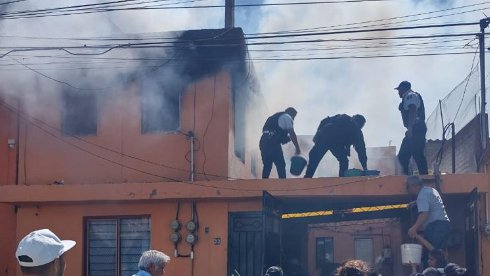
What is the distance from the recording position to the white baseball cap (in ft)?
11.6

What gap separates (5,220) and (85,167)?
5.42 ft

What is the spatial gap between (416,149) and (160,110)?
13.9 feet

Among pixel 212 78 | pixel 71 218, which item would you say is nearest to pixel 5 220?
pixel 71 218

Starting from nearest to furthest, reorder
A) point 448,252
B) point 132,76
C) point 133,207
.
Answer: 1. point 448,252
2. point 133,207
3. point 132,76

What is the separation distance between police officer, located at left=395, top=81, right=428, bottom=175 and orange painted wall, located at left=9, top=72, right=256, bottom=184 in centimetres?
288

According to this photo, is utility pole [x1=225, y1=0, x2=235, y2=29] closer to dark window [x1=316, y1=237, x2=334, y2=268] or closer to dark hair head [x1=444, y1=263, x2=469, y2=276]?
dark hair head [x1=444, y1=263, x2=469, y2=276]

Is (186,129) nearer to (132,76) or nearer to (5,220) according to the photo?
(132,76)

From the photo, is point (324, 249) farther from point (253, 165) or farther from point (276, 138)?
point (276, 138)

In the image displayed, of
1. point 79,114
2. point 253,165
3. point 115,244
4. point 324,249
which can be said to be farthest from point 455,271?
point 324,249

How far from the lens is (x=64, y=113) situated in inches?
505

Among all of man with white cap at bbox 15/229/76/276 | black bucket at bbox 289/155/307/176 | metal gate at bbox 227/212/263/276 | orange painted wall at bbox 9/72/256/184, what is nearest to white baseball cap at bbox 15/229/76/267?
man with white cap at bbox 15/229/76/276

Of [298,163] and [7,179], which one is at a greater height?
[298,163]

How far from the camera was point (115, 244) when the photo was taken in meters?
12.0

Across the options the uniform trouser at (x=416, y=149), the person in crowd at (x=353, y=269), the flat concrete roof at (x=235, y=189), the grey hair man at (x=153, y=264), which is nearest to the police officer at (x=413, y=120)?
the uniform trouser at (x=416, y=149)
